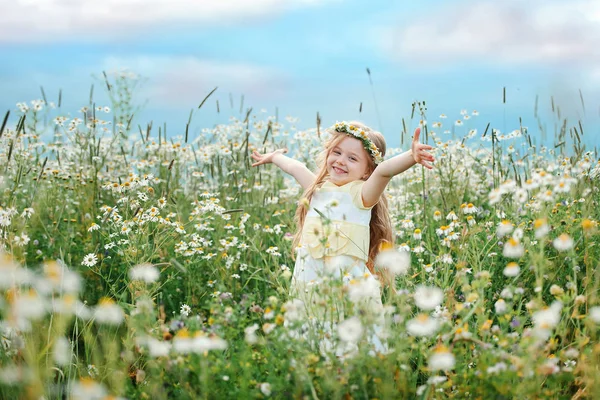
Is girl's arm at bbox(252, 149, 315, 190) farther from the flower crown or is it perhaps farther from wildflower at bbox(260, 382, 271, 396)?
wildflower at bbox(260, 382, 271, 396)

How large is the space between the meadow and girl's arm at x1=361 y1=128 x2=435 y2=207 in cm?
45

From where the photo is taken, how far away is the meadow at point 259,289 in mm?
2363

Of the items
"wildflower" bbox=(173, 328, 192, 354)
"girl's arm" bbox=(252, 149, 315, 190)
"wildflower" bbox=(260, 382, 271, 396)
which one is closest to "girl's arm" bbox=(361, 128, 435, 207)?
"girl's arm" bbox=(252, 149, 315, 190)

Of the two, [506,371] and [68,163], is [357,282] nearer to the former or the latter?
[506,371]

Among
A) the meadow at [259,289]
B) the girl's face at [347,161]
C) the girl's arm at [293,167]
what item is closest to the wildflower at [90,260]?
the meadow at [259,289]

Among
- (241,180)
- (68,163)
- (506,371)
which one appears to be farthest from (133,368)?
(68,163)

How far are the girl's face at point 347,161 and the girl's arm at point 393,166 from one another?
209 mm

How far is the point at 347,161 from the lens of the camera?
13.3ft

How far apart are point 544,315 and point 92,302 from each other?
11.9 ft

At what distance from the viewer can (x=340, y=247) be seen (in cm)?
380

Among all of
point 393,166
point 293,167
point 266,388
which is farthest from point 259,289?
point 266,388

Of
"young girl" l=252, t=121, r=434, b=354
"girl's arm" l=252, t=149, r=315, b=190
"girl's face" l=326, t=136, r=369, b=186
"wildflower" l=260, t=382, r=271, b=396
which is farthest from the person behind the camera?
"girl's arm" l=252, t=149, r=315, b=190

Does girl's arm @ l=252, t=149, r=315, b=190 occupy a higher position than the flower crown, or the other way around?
the flower crown

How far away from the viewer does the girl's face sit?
4.04 metres
